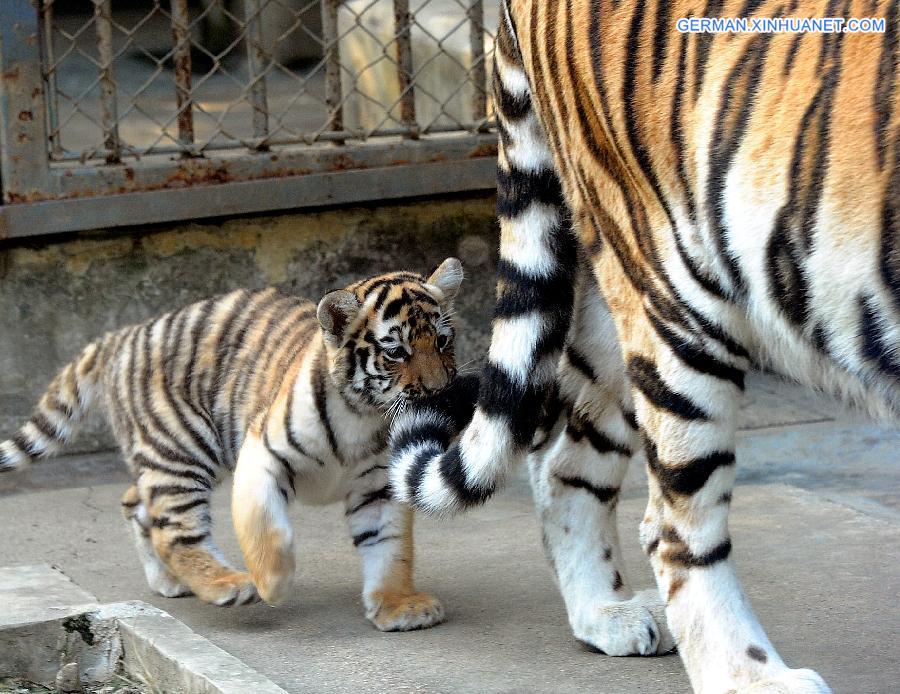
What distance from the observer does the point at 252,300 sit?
4.41 metres

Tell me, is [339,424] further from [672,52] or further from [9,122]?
[9,122]

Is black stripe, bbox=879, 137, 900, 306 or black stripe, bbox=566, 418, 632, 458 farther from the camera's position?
black stripe, bbox=566, 418, 632, 458

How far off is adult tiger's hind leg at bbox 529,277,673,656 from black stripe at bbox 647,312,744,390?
1.94 ft

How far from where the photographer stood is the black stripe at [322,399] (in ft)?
12.6

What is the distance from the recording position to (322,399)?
3846 mm

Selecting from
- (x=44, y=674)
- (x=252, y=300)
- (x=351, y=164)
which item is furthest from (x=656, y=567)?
(x=351, y=164)

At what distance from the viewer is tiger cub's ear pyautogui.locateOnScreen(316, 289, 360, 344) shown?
3.82 meters

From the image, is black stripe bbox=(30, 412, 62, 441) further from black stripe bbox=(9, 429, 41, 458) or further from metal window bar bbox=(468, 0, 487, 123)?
metal window bar bbox=(468, 0, 487, 123)

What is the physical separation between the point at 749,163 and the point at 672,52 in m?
0.32

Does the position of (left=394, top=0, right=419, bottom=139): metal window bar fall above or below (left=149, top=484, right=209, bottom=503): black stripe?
above

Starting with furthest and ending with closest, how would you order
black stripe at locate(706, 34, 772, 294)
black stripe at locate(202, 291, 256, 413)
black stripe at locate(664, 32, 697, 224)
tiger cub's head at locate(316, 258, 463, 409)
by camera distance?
black stripe at locate(202, 291, 256, 413) < tiger cub's head at locate(316, 258, 463, 409) < black stripe at locate(664, 32, 697, 224) < black stripe at locate(706, 34, 772, 294)

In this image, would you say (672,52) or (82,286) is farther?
(82,286)

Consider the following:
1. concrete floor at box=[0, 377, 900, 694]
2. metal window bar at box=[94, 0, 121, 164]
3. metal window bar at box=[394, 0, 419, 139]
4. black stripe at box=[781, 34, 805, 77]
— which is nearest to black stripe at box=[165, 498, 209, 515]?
concrete floor at box=[0, 377, 900, 694]

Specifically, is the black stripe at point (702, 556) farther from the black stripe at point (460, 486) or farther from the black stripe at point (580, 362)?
the black stripe at point (580, 362)
